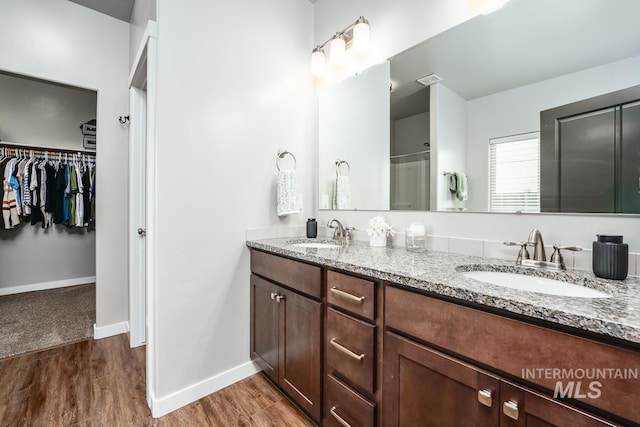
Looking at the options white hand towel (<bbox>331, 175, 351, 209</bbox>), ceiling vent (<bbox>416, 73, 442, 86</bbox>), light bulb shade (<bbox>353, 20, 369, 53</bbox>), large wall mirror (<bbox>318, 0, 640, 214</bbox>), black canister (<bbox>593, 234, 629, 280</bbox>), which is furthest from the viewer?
white hand towel (<bbox>331, 175, 351, 209</bbox>)

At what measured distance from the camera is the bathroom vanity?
0.62 meters

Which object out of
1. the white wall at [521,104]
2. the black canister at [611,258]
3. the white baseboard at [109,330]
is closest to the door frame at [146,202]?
the white baseboard at [109,330]

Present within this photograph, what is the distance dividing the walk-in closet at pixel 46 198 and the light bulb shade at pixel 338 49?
2.88 m

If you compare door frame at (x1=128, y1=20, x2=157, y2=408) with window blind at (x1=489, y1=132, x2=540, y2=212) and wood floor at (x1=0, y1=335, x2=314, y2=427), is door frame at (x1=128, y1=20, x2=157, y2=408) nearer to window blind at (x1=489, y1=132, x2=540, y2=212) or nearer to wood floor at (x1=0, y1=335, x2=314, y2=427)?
wood floor at (x1=0, y1=335, x2=314, y2=427)

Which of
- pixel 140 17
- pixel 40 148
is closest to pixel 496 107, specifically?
pixel 140 17

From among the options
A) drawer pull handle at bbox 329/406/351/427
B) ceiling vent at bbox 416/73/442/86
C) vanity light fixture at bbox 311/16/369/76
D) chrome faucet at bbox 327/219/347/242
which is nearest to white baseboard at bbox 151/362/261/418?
drawer pull handle at bbox 329/406/351/427

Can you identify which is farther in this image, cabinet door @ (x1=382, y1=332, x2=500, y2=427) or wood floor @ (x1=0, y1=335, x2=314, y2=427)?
wood floor @ (x1=0, y1=335, x2=314, y2=427)

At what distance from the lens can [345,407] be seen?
1196mm

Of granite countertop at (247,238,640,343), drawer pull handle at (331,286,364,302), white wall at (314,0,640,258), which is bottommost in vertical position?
drawer pull handle at (331,286,364,302)

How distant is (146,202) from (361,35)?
1.77m

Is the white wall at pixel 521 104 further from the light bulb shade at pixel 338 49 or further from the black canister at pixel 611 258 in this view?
the light bulb shade at pixel 338 49

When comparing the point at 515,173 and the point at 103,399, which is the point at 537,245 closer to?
the point at 515,173

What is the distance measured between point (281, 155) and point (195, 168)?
2.05 ft

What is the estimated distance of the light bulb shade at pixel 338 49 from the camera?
198 cm
